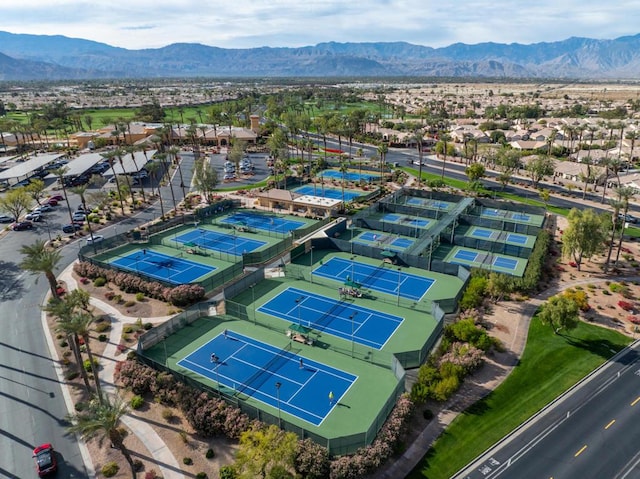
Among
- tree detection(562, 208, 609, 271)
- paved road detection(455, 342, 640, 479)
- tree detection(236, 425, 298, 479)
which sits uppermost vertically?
tree detection(562, 208, 609, 271)

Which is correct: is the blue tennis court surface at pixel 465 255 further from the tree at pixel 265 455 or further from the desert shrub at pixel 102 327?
the desert shrub at pixel 102 327

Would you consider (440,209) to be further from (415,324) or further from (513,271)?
(415,324)

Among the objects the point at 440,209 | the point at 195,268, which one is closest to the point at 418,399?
the point at 195,268

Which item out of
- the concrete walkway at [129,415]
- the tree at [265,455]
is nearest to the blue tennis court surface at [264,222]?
the concrete walkway at [129,415]

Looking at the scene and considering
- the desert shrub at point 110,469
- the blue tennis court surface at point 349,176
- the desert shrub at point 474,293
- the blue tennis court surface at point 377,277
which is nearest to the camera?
the desert shrub at point 110,469

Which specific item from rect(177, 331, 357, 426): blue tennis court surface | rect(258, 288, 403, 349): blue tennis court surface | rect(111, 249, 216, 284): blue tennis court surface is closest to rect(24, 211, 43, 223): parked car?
rect(111, 249, 216, 284): blue tennis court surface

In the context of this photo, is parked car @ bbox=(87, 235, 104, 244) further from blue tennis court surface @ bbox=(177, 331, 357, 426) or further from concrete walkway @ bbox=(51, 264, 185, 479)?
blue tennis court surface @ bbox=(177, 331, 357, 426)
